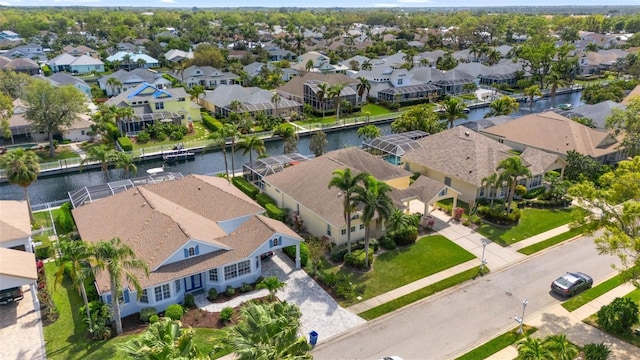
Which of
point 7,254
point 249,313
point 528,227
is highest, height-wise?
point 249,313

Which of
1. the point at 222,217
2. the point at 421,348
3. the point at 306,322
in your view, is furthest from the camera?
the point at 222,217

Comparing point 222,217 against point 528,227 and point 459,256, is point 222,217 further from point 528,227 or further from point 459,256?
point 528,227

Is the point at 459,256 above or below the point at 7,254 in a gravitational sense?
below

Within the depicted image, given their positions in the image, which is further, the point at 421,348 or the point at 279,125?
the point at 279,125

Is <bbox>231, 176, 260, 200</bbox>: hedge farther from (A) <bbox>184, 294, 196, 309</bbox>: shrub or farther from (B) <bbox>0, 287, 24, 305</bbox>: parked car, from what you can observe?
(B) <bbox>0, 287, 24, 305</bbox>: parked car

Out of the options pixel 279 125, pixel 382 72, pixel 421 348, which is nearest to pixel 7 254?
pixel 421 348

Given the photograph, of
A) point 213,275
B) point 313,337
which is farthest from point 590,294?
point 213,275

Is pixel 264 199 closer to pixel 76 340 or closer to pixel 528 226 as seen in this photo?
pixel 76 340
